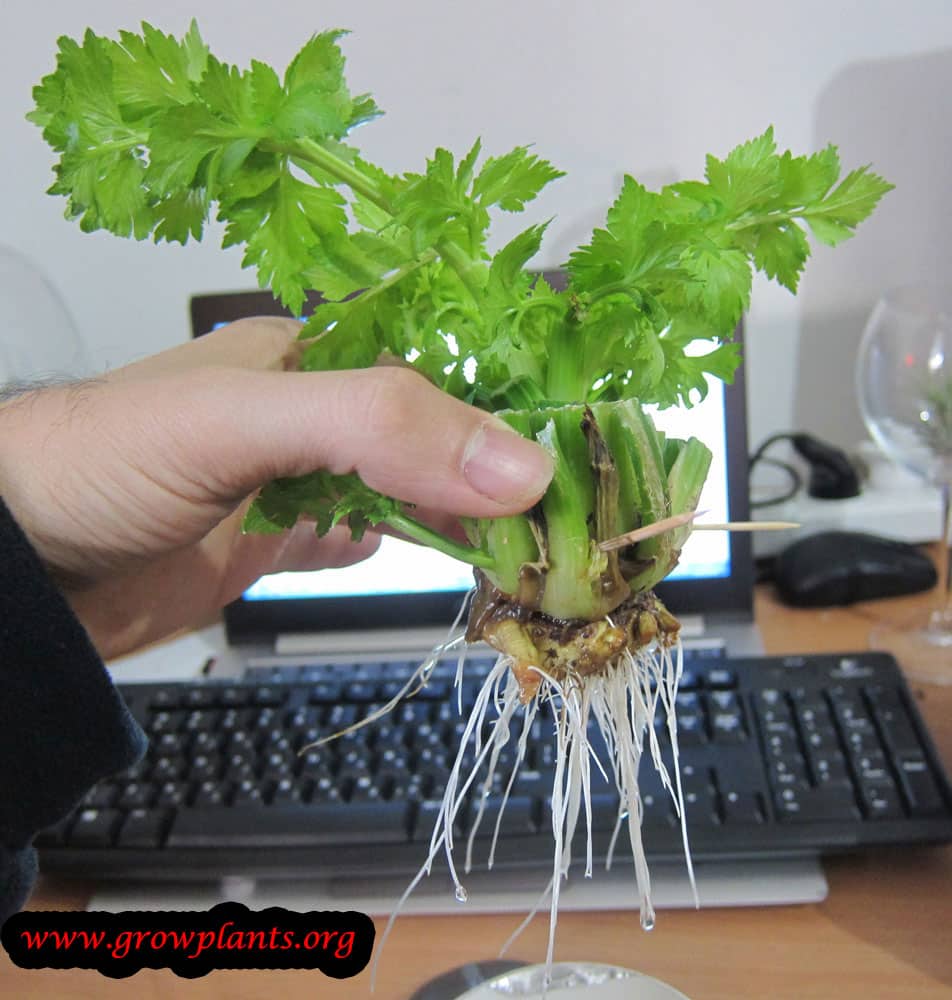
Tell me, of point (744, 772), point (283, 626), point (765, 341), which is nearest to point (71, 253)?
point (283, 626)

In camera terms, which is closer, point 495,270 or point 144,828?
point 495,270

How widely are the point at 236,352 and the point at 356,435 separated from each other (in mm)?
204

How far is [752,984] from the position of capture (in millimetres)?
538

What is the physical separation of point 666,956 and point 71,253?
870 millimetres

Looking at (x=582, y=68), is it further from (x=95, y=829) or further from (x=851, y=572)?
(x=95, y=829)

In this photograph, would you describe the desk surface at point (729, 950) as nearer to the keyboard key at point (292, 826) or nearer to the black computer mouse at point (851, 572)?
the keyboard key at point (292, 826)

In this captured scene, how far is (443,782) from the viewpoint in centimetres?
67

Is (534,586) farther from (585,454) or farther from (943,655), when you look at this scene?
(943,655)

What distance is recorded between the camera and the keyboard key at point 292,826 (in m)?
0.63

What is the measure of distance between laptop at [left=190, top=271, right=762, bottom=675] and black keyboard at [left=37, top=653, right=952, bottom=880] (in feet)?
0.48

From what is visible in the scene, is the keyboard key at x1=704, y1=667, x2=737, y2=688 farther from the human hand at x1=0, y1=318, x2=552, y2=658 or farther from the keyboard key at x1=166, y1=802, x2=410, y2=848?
A: the human hand at x1=0, y1=318, x2=552, y2=658

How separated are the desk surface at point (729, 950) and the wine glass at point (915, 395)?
0.30m

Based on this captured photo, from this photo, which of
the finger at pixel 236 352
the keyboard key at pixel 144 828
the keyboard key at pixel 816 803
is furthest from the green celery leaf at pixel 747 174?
the keyboard key at pixel 144 828

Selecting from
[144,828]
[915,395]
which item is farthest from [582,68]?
[144,828]
